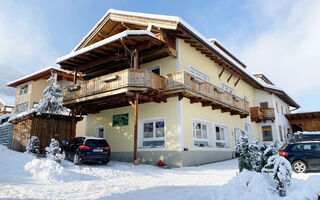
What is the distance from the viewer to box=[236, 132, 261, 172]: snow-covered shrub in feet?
24.9

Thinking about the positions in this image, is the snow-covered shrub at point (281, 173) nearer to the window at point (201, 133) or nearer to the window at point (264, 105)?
the window at point (201, 133)

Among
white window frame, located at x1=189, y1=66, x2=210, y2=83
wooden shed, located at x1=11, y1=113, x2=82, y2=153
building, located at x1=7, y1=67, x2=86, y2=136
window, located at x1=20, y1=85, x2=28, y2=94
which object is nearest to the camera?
wooden shed, located at x1=11, y1=113, x2=82, y2=153

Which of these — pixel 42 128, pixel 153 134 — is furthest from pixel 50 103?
pixel 153 134

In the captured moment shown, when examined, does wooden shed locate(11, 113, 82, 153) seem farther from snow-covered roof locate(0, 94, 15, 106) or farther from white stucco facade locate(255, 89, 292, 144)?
snow-covered roof locate(0, 94, 15, 106)

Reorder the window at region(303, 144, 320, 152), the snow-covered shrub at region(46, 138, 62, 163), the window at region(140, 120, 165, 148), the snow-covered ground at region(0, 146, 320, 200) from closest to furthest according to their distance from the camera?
the snow-covered ground at region(0, 146, 320, 200), the window at region(303, 144, 320, 152), the snow-covered shrub at region(46, 138, 62, 163), the window at region(140, 120, 165, 148)

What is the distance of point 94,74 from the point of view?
20.1 meters

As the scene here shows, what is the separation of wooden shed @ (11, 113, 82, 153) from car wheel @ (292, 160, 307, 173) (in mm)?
14223

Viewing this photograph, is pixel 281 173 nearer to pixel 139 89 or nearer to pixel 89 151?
pixel 139 89

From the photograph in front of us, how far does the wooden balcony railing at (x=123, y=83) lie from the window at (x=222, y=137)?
733 centimetres

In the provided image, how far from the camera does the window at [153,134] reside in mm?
15375

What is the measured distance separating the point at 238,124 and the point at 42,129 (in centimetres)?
1636

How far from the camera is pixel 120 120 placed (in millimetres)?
17594

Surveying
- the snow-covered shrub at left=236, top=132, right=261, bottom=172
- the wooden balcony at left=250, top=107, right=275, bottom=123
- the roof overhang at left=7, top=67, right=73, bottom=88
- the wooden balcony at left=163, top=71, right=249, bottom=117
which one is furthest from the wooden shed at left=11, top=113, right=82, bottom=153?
the wooden balcony at left=250, top=107, right=275, bottom=123

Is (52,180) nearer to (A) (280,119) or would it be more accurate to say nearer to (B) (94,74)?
(B) (94,74)
